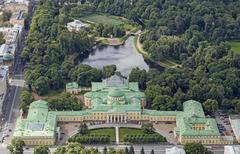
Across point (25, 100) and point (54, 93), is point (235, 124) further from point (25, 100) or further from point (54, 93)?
point (25, 100)

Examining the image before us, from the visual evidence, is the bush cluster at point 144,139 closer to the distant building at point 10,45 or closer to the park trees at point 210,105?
the park trees at point 210,105

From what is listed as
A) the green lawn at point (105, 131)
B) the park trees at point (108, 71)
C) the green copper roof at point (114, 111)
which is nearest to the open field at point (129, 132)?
the green lawn at point (105, 131)

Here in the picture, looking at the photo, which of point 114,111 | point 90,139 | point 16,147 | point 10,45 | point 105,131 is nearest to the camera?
point 16,147

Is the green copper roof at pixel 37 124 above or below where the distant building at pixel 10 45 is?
below

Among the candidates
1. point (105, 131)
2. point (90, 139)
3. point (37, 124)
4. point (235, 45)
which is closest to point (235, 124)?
point (105, 131)

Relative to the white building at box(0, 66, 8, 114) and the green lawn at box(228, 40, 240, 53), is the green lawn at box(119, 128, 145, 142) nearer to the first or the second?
the white building at box(0, 66, 8, 114)

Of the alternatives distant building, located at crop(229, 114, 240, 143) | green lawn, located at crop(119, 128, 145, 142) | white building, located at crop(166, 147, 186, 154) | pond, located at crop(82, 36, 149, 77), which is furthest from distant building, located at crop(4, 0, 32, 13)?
white building, located at crop(166, 147, 186, 154)
